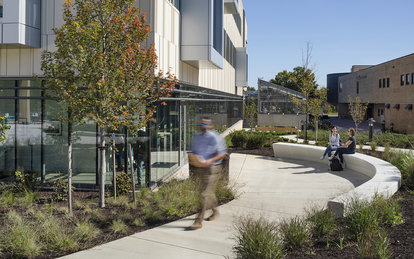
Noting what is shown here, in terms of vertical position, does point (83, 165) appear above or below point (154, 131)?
below

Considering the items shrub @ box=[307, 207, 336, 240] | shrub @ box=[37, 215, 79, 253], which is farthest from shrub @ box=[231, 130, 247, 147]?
shrub @ box=[37, 215, 79, 253]

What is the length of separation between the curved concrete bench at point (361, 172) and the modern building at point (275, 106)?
72.2 ft

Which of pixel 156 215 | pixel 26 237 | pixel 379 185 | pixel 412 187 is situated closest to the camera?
pixel 26 237

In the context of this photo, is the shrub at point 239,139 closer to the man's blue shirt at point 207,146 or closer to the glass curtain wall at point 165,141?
the glass curtain wall at point 165,141

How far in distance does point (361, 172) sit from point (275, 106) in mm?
26544

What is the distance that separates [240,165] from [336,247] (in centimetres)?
939

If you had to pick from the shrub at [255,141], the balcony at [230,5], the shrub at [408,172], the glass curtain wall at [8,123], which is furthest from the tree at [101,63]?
the balcony at [230,5]

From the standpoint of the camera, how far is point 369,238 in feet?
18.5

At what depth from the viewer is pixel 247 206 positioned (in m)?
8.92

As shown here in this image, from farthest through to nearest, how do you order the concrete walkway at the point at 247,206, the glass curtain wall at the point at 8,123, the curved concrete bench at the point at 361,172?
the glass curtain wall at the point at 8,123 → the curved concrete bench at the point at 361,172 → the concrete walkway at the point at 247,206

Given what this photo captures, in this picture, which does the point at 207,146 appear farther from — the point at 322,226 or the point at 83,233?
the point at 83,233

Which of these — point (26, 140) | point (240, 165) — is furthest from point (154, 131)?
point (240, 165)

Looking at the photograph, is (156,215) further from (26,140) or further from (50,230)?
(26,140)

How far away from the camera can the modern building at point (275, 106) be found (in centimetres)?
3912
